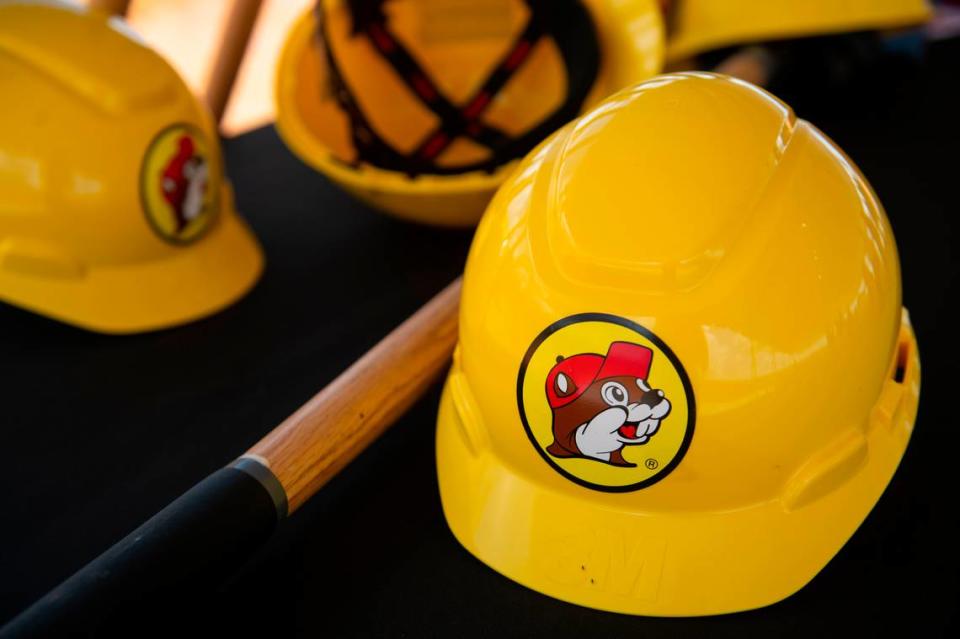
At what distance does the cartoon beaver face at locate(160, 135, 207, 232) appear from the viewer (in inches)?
60.3

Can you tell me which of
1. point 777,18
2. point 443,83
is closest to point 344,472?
point 443,83

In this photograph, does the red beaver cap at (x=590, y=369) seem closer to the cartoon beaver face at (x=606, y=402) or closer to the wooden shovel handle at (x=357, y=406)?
the cartoon beaver face at (x=606, y=402)

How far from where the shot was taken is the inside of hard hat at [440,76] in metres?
1.67

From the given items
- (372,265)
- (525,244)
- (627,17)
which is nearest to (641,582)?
(525,244)

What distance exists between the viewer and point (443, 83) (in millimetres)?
2064

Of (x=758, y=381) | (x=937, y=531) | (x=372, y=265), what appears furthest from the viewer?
(x=372, y=265)

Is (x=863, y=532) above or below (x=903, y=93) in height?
above

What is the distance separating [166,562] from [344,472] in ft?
1.17

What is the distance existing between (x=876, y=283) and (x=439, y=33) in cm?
135

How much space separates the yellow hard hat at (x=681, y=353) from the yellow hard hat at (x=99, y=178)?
750mm

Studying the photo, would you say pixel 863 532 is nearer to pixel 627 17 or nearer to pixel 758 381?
pixel 758 381

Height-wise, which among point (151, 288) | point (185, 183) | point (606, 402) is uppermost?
point (606, 402)

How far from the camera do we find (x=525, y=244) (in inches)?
36.0

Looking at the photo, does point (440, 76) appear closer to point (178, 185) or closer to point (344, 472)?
point (178, 185)
